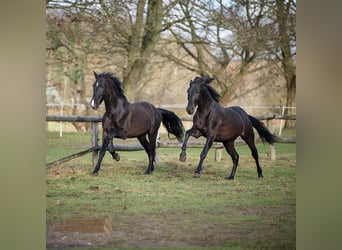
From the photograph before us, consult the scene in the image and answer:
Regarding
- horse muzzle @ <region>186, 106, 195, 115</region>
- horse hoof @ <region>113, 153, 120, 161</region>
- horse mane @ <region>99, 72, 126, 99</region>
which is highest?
horse mane @ <region>99, 72, 126, 99</region>

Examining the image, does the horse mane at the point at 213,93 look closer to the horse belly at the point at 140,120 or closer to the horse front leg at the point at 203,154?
the horse front leg at the point at 203,154

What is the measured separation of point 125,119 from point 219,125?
919 mm

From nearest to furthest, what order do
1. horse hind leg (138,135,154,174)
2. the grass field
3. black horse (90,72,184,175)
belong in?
the grass field
black horse (90,72,184,175)
horse hind leg (138,135,154,174)

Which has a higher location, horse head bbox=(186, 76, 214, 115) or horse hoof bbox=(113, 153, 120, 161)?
horse head bbox=(186, 76, 214, 115)

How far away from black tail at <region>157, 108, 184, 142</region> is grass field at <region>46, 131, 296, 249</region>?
172 millimetres

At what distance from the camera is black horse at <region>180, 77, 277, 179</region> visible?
191 inches

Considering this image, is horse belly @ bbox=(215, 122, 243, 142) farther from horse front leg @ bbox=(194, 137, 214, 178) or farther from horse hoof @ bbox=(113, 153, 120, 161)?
horse hoof @ bbox=(113, 153, 120, 161)

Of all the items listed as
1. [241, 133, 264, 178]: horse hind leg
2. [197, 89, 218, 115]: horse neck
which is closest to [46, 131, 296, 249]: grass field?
[241, 133, 264, 178]: horse hind leg

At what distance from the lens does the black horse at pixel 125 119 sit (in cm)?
478

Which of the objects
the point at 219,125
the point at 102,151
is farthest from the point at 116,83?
the point at 219,125

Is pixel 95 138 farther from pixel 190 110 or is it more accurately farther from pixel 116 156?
pixel 190 110

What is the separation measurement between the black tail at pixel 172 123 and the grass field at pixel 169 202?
0.17 metres
